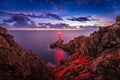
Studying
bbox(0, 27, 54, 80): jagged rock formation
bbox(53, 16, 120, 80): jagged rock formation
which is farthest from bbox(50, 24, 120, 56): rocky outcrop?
bbox(0, 27, 54, 80): jagged rock formation

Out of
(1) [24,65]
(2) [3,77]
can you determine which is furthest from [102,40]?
(2) [3,77]

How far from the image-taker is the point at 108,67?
31.6m

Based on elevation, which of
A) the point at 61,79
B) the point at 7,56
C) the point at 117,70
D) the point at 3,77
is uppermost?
the point at 7,56

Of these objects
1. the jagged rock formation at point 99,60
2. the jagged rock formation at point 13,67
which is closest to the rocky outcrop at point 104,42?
the jagged rock formation at point 99,60

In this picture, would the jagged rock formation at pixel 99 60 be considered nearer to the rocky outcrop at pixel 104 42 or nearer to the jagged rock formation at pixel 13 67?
the rocky outcrop at pixel 104 42

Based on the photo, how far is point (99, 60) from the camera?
35.3 metres

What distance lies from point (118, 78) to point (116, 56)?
5.61 meters

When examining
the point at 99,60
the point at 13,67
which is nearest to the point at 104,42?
the point at 99,60

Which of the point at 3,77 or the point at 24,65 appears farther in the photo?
the point at 24,65

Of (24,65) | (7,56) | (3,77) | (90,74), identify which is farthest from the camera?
(90,74)

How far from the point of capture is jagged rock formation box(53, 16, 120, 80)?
103 ft

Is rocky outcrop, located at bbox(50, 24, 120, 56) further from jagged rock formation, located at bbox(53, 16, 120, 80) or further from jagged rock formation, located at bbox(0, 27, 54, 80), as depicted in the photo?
jagged rock formation, located at bbox(0, 27, 54, 80)

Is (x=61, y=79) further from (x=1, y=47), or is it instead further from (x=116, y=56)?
(x=1, y=47)

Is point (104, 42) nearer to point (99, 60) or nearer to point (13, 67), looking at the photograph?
point (99, 60)
